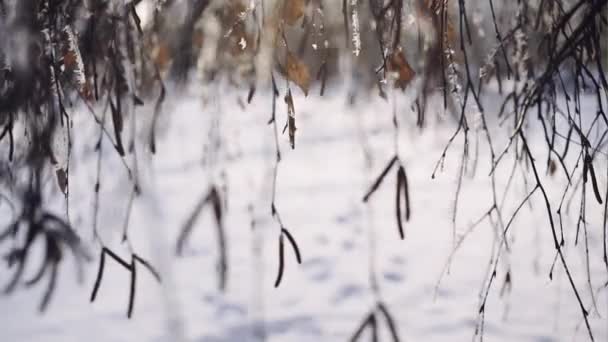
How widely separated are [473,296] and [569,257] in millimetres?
636

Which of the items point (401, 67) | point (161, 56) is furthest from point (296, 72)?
point (161, 56)

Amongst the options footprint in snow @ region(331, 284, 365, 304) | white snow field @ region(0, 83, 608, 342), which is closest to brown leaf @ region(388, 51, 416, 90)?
white snow field @ region(0, 83, 608, 342)

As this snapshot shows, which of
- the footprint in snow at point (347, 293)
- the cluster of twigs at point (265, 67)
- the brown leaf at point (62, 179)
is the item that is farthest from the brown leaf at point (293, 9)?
the footprint in snow at point (347, 293)

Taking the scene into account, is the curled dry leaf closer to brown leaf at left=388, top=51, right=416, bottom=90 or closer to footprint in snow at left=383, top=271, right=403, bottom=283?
brown leaf at left=388, top=51, right=416, bottom=90

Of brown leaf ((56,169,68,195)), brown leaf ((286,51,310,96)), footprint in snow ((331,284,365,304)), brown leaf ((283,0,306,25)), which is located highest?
brown leaf ((283,0,306,25))

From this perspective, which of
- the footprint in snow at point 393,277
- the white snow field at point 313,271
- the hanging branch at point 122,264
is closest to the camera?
the hanging branch at point 122,264

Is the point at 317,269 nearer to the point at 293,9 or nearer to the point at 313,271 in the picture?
the point at 313,271

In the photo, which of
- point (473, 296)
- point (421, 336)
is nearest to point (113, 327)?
point (421, 336)

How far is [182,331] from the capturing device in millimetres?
2500

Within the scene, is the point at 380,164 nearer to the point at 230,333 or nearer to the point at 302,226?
the point at 302,226

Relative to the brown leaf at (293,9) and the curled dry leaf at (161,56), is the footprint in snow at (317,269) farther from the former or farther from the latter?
the brown leaf at (293,9)

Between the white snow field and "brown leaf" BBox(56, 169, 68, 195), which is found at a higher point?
"brown leaf" BBox(56, 169, 68, 195)

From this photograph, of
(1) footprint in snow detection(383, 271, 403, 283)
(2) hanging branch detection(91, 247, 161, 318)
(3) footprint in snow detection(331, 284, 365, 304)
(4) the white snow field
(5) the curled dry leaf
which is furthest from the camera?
(1) footprint in snow detection(383, 271, 403, 283)

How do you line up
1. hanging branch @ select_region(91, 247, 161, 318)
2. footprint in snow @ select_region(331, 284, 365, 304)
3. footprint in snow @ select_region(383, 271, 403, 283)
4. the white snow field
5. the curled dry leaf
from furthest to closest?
1. footprint in snow @ select_region(383, 271, 403, 283)
2. footprint in snow @ select_region(331, 284, 365, 304)
3. the white snow field
4. the curled dry leaf
5. hanging branch @ select_region(91, 247, 161, 318)
